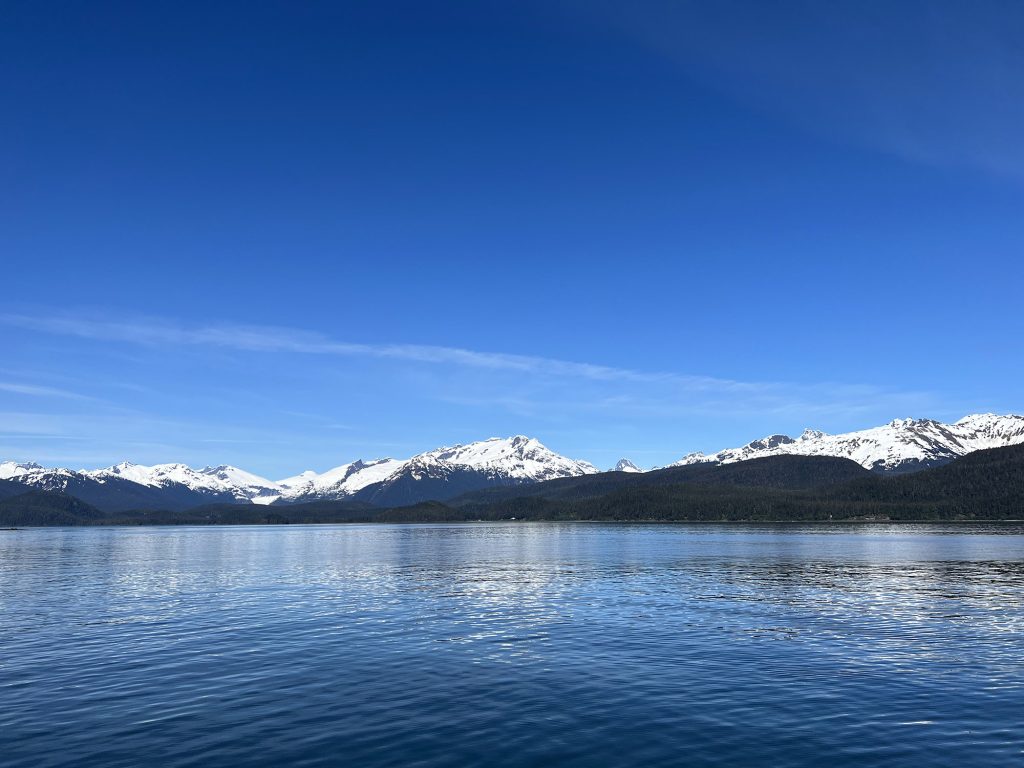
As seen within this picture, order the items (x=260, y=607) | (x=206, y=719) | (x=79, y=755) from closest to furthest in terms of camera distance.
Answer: (x=79, y=755), (x=206, y=719), (x=260, y=607)

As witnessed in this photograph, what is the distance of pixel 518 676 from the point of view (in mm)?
38500

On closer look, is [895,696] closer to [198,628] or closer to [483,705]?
[483,705]

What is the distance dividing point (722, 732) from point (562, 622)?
28.3m

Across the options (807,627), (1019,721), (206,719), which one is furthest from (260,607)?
(1019,721)

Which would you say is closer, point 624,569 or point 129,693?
point 129,693

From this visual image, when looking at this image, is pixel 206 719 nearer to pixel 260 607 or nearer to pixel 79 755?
pixel 79 755

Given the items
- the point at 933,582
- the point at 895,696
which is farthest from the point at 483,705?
the point at 933,582

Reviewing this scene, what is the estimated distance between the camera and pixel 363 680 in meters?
37.9

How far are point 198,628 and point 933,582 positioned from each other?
77.4 m

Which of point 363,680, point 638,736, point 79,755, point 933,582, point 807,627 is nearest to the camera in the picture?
point 79,755

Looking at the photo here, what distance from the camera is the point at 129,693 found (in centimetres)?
3544

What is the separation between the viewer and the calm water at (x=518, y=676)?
2727 centimetres

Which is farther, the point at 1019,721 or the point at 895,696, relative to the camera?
the point at 895,696

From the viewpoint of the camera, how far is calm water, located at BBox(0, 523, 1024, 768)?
27.3 m
